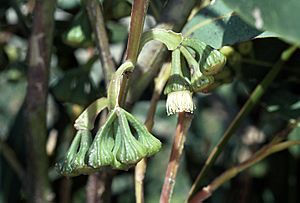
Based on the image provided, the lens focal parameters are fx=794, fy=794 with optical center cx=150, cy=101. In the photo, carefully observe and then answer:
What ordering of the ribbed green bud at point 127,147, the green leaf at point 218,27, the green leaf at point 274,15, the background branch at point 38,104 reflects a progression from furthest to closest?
the background branch at point 38,104 < the green leaf at point 218,27 < the ribbed green bud at point 127,147 < the green leaf at point 274,15

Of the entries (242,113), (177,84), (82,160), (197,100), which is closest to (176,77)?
(177,84)

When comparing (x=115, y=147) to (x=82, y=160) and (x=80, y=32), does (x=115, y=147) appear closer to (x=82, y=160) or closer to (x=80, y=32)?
(x=82, y=160)

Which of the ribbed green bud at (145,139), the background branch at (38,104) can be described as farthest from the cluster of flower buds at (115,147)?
the background branch at (38,104)

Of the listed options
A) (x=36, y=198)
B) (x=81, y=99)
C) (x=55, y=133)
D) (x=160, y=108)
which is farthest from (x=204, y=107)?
(x=36, y=198)

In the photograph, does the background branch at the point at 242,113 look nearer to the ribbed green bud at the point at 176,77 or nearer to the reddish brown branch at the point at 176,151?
the reddish brown branch at the point at 176,151

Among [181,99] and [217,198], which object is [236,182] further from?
[181,99]

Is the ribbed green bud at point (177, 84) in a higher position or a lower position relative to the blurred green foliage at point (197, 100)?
higher

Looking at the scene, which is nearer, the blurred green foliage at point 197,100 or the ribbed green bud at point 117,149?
the ribbed green bud at point 117,149
